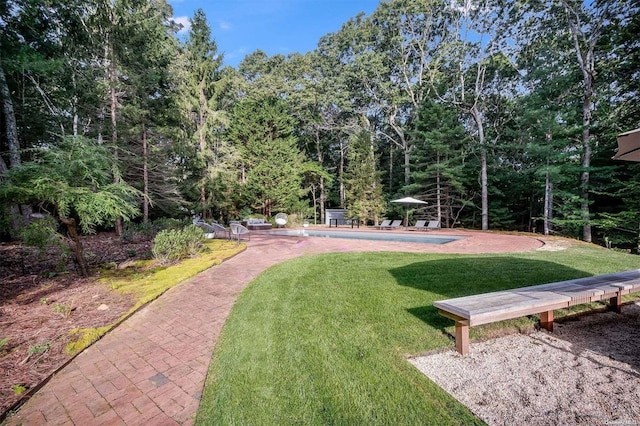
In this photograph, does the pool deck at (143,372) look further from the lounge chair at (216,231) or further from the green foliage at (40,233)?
the lounge chair at (216,231)

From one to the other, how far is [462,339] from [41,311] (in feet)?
16.7

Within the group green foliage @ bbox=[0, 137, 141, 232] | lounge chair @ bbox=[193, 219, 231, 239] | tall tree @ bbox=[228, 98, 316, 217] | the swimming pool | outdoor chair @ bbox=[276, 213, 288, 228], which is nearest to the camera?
green foliage @ bbox=[0, 137, 141, 232]

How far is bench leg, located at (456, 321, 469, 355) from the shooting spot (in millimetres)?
2691

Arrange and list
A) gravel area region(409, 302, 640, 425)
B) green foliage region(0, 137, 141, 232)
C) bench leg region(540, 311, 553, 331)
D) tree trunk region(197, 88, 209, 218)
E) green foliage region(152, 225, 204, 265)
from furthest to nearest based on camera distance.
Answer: tree trunk region(197, 88, 209, 218)
green foliage region(152, 225, 204, 265)
green foliage region(0, 137, 141, 232)
bench leg region(540, 311, 553, 331)
gravel area region(409, 302, 640, 425)

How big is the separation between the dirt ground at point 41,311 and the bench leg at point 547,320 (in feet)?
16.1

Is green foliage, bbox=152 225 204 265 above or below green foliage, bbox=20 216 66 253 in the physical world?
below

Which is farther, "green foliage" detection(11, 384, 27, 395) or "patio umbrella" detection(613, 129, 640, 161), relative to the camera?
"patio umbrella" detection(613, 129, 640, 161)

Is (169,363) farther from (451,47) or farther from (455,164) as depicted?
(451,47)

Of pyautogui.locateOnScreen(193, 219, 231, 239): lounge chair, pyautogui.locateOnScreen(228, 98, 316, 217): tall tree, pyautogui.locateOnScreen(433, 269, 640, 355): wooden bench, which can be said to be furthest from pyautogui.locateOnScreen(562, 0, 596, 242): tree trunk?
pyautogui.locateOnScreen(228, 98, 316, 217): tall tree

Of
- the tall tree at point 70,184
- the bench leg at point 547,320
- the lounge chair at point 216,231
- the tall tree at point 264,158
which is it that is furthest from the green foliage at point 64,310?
the tall tree at point 264,158

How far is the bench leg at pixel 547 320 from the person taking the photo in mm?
3169

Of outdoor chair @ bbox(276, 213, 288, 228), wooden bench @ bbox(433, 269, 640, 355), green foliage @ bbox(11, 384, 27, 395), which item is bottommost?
green foliage @ bbox(11, 384, 27, 395)

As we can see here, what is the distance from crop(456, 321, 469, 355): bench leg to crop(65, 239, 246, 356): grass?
12.3ft

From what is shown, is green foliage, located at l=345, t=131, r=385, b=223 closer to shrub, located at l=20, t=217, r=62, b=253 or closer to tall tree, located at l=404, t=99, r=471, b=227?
tall tree, located at l=404, t=99, r=471, b=227
